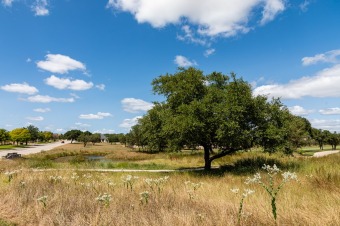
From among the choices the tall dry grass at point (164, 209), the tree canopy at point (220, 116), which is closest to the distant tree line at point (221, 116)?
the tree canopy at point (220, 116)

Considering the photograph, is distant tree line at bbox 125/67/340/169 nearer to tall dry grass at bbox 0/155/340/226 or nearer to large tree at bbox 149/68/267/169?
large tree at bbox 149/68/267/169

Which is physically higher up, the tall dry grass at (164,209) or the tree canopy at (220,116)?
the tree canopy at (220,116)

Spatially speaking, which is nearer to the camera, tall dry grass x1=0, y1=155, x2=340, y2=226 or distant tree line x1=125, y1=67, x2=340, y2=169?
tall dry grass x1=0, y1=155, x2=340, y2=226

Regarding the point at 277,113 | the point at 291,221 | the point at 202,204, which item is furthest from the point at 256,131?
the point at 291,221

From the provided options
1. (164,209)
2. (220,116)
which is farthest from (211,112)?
(164,209)

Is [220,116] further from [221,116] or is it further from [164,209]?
[164,209]

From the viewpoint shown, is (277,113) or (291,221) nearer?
(291,221)

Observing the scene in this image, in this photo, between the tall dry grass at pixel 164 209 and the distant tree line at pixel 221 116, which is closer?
the tall dry grass at pixel 164 209

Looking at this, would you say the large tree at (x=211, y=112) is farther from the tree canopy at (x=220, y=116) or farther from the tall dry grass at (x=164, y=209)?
the tall dry grass at (x=164, y=209)

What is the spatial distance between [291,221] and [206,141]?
56.5 feet

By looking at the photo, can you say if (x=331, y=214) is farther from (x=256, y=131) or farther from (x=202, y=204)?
(x=256, y=131)

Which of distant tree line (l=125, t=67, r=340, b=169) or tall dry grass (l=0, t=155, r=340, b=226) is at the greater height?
distant tree line (l=125, t=67, r=340, b=169)

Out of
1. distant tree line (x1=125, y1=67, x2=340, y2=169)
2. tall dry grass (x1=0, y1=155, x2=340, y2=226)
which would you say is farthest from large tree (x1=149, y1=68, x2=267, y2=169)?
tall dry grass (x1=0, y1=155, x2=340, y2=226)

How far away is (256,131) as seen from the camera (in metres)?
22.8
